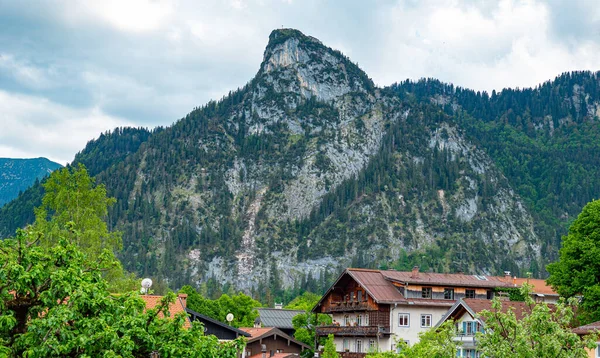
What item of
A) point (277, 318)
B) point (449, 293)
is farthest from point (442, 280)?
point (277, 318)

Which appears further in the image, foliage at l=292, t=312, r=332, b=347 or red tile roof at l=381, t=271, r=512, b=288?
foliage at l=292, t=312, r=332, b=347

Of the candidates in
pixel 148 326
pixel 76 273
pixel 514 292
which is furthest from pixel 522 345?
pixel 514 292

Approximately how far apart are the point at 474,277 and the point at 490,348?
59.5m

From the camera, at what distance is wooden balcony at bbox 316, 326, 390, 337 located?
264 ft

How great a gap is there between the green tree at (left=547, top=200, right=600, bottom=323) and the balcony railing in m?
20.3

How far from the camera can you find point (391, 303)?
80.4 meters

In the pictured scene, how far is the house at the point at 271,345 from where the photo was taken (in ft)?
261

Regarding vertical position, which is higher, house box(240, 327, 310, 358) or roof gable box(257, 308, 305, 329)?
roof gable box(257, 308, 305, 329)

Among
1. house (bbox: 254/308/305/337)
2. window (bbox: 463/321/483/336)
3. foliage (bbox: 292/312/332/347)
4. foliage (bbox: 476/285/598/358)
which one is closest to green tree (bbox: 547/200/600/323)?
window (bbox: 463/321/483/336)

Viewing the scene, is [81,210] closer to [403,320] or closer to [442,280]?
[403,320]

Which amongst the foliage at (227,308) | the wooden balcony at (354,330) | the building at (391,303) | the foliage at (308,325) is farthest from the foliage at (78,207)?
the foliage at (227,308)

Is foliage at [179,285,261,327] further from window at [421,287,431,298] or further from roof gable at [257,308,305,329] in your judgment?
window at [421,287,431,298]

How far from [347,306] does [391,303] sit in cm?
801

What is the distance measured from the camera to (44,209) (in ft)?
240
